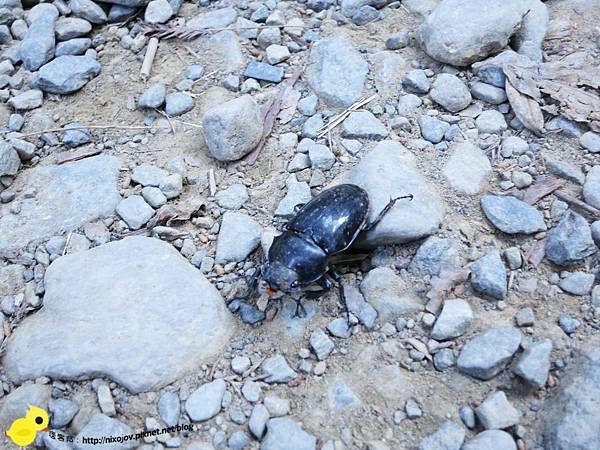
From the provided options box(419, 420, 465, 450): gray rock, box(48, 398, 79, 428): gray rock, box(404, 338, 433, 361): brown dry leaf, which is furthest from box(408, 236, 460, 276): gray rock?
box(48, 398, 79, 428): gray rock

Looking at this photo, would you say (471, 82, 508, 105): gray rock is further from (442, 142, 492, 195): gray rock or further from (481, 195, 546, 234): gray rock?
(481, 195, 546, 234): gray rock

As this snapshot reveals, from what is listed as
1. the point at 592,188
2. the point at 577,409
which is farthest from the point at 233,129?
the point at 577,409

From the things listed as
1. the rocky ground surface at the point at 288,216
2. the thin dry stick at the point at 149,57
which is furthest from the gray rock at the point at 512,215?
the thin dry stick at the point at 149,57

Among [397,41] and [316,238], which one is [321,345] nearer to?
[316,238]

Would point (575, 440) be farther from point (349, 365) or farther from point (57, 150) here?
point (57, 150)

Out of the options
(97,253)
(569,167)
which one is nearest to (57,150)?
(97,253)

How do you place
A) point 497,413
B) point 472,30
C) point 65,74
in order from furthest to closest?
point 65,74
point 472,30
point 497,413
